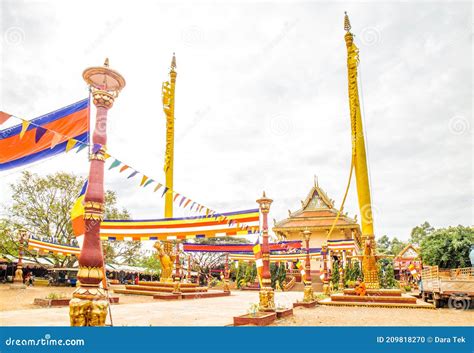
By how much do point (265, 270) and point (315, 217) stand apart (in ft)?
108

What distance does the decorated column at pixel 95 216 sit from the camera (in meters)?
5.04

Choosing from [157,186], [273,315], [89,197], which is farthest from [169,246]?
[89,197]

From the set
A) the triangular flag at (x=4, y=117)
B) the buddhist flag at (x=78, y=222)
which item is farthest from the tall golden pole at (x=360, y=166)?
the triangular flag at (x=4, y=117)

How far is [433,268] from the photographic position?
16.7m

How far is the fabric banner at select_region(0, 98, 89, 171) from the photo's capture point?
7.02 m

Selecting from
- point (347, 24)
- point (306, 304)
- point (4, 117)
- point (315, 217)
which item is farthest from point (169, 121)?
point (315, 217)

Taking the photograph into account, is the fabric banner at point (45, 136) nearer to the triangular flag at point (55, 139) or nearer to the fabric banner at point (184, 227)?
the triangular flag at point (55, 139)

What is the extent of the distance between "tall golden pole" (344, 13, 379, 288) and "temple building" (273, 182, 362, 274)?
21.0 metres

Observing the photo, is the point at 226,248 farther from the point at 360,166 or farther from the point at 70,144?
the point at 70,144

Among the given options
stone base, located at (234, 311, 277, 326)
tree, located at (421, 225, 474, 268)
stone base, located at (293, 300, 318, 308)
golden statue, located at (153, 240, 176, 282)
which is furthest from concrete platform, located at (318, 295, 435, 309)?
tree, located at (421, 225, 474, 268)

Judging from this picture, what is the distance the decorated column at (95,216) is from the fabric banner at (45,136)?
120 centimetres

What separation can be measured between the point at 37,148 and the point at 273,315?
7381 mm

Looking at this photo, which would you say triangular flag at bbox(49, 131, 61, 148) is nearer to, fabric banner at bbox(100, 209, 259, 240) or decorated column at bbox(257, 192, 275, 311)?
decorated column at bbox(257, 192, 275, 311)

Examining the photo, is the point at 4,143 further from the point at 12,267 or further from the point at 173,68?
the point at 12,267
